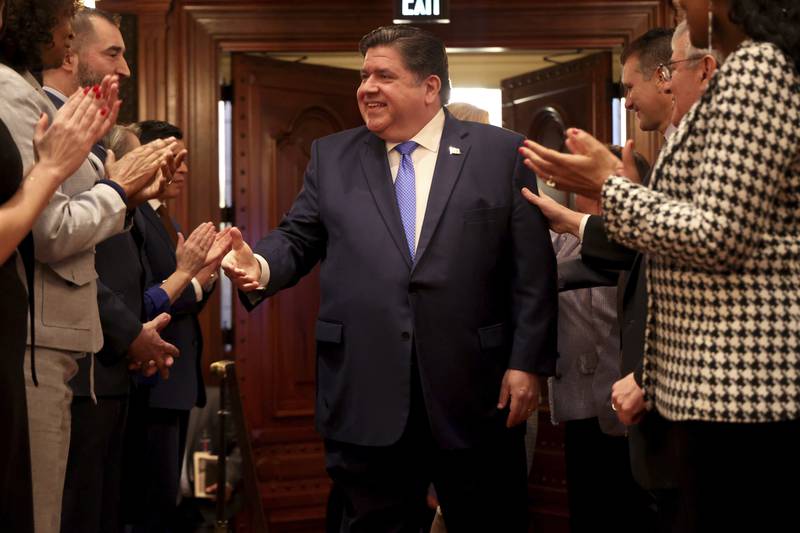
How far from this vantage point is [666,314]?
2006mm

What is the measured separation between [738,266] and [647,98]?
183 cm

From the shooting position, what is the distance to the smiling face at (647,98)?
3.56m

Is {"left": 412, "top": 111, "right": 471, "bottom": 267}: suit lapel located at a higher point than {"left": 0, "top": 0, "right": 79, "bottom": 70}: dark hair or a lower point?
lower

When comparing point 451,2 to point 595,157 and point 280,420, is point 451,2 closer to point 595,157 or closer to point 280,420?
point 280,420

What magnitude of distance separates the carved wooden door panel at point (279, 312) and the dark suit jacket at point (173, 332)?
213 centimetres

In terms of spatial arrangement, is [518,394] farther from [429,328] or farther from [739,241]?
[739,241]

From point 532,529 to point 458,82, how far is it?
150 inches

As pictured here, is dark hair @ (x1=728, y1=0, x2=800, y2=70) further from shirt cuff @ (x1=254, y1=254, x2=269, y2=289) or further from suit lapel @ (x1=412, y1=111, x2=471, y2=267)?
shirt cuff @ (x1=254, y1=254, x2=269, y2=289)

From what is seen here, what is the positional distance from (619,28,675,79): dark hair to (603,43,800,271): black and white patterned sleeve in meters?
1.75

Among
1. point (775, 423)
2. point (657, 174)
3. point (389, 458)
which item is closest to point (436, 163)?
point (389, 458)

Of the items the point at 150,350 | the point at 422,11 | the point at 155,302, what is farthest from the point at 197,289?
the point at 422,11

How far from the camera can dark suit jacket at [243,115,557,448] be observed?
3014mm

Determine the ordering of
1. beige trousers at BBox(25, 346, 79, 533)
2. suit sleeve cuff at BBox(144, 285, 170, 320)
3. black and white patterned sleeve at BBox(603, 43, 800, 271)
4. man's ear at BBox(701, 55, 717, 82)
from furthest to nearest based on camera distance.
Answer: suit sleeve cuff at BBox(144, 285, 170, 320) < man's ear at BBox(701, 55, 717, 82) < beige trousers at BBox(25, 346, 79, 533) < black and white patterned sleeve at BBox(603, 43, 800, 271)

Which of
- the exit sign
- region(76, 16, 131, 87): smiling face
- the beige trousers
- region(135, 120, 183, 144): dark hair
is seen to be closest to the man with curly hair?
the beige trousers
